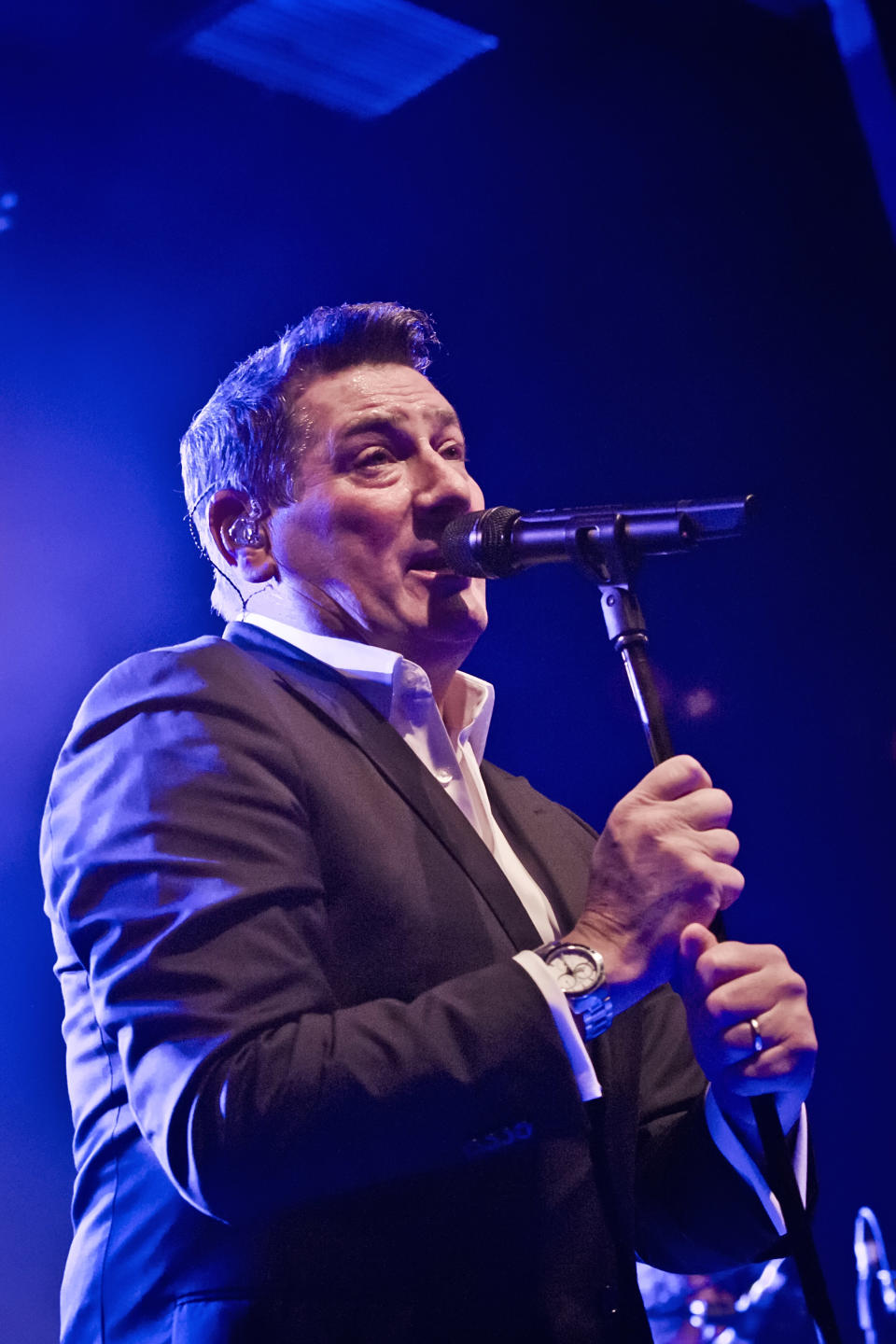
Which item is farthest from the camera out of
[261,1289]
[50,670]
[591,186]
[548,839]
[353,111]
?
[591,186]

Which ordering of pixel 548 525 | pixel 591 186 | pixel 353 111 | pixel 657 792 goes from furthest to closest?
pixel 591 186 < pixel 353 111 < pixel 548 525 < pixel 657 792

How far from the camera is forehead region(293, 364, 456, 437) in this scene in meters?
2.15

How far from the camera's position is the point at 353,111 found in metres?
3.12

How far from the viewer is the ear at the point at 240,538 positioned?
219 centimetres

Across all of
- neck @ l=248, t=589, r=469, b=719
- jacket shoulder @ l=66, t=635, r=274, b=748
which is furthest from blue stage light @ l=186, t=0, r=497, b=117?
jacket shoulder @ l=66, t=635, r=274, b=748

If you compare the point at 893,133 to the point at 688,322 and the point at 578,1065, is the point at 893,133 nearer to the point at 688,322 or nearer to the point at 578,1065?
the point at 688,322

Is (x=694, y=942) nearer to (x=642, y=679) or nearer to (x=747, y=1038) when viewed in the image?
(x=747, y=1038)

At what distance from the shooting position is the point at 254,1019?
126 cm

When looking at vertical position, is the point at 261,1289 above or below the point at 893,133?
below

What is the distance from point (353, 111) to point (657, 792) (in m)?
2.47

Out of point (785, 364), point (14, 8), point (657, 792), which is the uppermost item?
point (14, 8)

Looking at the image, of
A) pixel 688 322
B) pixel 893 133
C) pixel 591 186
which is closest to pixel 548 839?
pixel 688 322

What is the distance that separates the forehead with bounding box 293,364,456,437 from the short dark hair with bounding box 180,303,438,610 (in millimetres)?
27

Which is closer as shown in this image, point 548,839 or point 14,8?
point 548,839
